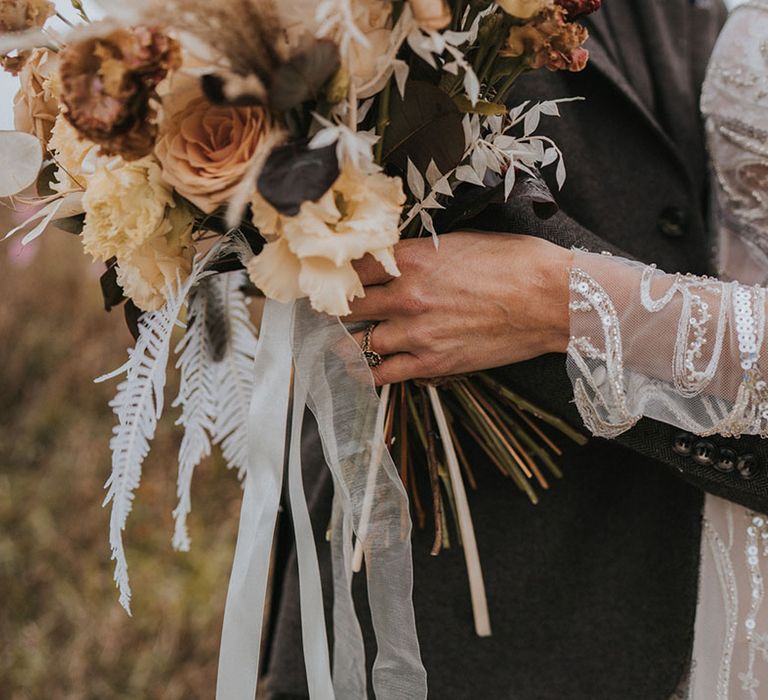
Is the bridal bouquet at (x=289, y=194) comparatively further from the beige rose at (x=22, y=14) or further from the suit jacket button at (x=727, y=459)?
the suit jacket button at (x=727, y=459)

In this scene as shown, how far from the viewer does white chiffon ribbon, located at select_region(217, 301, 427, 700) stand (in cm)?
82

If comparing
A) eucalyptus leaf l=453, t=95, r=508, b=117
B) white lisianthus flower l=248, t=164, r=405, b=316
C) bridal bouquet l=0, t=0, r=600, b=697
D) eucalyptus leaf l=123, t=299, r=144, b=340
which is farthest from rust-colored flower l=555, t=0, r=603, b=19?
eucalyptus leaf l=123, t=299, r=144, b=340

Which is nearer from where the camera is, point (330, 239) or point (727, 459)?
point (330, 239)

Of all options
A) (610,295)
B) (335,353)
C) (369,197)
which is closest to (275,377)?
(335,353)

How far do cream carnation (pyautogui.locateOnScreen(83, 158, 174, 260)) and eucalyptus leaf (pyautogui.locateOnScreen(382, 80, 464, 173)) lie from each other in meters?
0.21

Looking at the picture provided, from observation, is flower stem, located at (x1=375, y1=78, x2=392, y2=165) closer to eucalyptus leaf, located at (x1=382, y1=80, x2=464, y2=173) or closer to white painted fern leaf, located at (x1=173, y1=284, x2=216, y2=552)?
eucalyptus leaf, located at (x1=382, y1=80, x2=464, y2=173)

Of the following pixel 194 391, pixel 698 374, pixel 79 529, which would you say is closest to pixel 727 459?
pixel 698 374

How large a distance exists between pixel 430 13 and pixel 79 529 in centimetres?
233

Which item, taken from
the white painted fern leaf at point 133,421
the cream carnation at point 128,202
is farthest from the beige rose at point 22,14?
the white painted fern leaf at point 133,421

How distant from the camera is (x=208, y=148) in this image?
0.70 meters

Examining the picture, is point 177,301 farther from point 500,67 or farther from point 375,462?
point 500,67

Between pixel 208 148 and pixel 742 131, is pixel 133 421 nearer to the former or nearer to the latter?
pixel 208 148

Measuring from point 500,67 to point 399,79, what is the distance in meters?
0.13

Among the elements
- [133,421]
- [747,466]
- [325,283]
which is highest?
[325,283]
